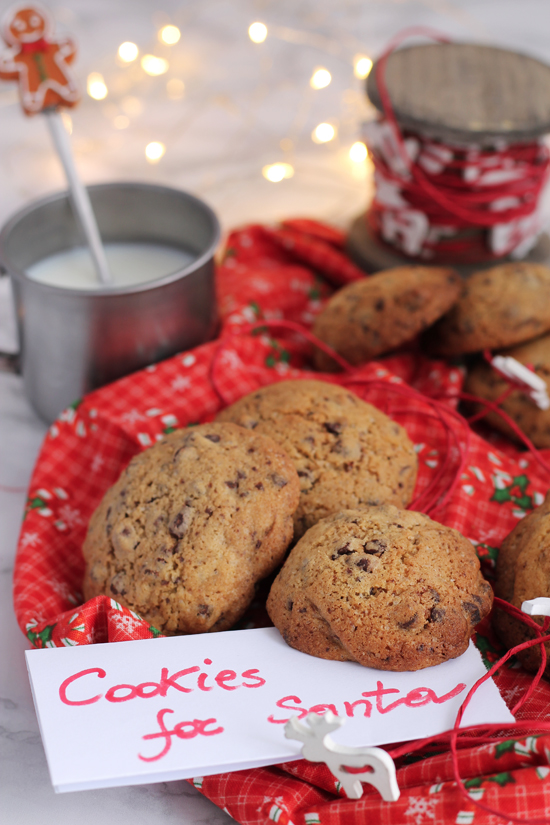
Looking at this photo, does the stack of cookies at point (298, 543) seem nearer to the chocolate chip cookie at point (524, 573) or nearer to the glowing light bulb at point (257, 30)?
the chocolate chip cookie at point (524, 573)

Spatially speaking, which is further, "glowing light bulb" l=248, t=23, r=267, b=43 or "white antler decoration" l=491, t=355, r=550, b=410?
"glowing light bulb" l=248, t=23, r=267, b=43

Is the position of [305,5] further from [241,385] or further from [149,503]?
[149,503]

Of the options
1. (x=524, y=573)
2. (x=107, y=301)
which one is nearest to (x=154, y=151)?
(x=107, y=301)

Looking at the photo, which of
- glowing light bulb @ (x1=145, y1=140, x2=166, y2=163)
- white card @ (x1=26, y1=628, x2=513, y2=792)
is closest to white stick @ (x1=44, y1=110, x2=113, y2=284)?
white card @ (x1=26, y1=628, x2=513, y2=792)

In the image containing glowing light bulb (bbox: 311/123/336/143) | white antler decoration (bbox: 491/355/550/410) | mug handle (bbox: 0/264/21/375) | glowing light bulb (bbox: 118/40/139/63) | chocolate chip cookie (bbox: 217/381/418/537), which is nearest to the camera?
chocolate chip cookie (bbox: 217/381/418/537)

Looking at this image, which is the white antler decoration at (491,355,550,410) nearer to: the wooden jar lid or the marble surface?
the wooden jar lid

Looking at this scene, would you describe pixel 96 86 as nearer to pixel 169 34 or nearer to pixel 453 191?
pixel 169 34
